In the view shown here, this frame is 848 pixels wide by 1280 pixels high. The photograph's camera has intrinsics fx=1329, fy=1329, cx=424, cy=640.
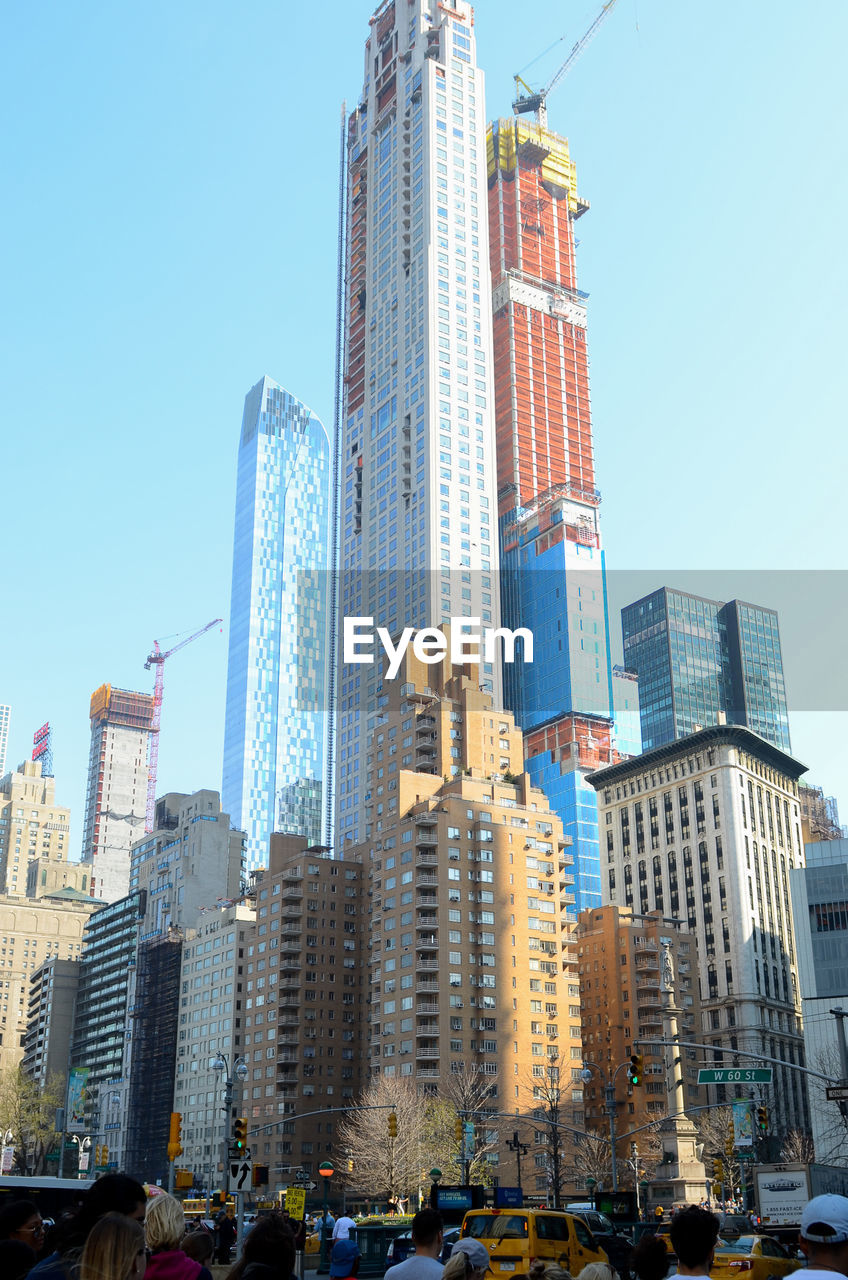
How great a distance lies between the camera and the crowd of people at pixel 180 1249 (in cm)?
637

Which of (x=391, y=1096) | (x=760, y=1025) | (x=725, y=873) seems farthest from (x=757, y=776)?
(x=391, y=1096)

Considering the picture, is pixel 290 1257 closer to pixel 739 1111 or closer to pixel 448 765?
pixel 739 1111

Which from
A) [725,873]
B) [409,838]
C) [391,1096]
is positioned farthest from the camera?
[725,873]

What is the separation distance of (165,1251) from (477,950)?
116m

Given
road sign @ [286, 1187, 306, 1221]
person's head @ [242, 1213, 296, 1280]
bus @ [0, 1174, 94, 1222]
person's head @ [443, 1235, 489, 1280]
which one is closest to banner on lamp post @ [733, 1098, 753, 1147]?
road sign @ [286, 1187, 306, 1221]

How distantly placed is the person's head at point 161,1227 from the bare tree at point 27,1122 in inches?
5572

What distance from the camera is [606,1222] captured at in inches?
1534

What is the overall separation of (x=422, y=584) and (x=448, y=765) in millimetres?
50586

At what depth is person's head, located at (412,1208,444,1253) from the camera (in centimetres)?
1045

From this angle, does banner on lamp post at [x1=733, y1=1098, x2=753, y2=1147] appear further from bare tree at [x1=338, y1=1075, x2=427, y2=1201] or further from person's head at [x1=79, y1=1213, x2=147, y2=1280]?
person's head at [x1=79, y1=1213, x2=147, y2=1280]

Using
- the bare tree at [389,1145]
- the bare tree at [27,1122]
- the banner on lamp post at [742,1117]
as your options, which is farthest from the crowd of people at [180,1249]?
the bare tree at [27,1122]

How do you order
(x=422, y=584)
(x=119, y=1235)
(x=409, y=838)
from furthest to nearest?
(x=422, y=584) → (x=409, y=838) → (x=119, y=1235)

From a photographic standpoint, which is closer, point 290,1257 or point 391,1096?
point 290,1257

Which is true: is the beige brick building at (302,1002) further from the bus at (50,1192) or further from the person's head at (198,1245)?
the person's head at (198,1245)
